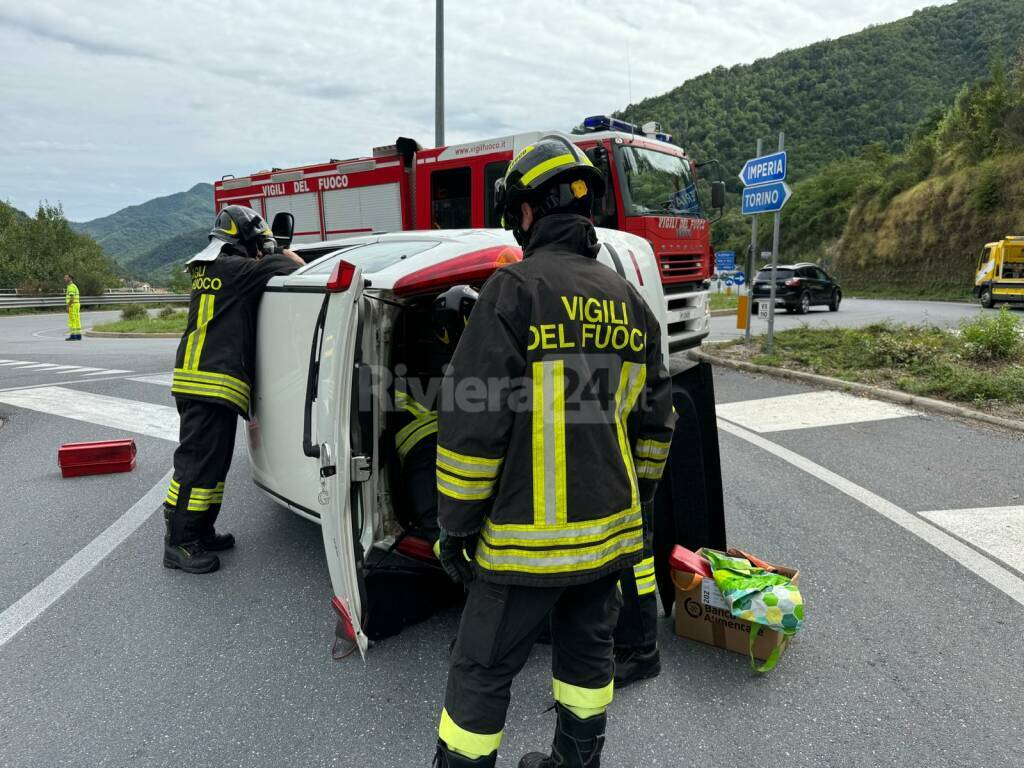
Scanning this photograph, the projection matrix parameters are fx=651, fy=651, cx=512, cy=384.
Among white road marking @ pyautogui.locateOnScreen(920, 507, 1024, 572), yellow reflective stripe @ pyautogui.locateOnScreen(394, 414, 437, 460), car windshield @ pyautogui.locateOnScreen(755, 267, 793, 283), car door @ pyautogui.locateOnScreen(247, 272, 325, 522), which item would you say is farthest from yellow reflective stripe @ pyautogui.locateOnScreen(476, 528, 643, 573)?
car windshield @ pyautogui.locateOnScreen(755, 267, 793, 283)

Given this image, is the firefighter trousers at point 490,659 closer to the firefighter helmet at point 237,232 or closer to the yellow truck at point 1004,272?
the firefighter helmet at point 237,232

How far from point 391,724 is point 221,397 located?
74.5 inches

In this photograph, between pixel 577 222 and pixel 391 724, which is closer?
pixel 577 222

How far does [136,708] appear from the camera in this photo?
2.42 metres

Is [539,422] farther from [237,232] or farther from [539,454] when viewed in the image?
[237,232]

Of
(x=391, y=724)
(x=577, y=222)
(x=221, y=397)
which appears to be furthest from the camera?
(x=221, y=397)

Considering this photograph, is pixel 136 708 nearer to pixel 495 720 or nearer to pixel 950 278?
pixel 495 720

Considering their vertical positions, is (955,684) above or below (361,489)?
below

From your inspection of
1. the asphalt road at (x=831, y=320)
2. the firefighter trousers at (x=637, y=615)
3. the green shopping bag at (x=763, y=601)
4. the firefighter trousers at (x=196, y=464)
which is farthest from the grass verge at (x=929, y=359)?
the firefighter trousers at (x=196, y=464)

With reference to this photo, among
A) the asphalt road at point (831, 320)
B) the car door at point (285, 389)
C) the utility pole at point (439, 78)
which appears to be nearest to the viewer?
the car door at point (285, 389)

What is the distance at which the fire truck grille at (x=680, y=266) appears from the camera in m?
8.48

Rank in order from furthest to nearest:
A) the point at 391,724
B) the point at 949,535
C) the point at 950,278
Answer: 1. the point at 950,278
2. the point at 949,535
3. the point at 391,724

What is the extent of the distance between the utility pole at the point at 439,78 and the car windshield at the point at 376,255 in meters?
8.29

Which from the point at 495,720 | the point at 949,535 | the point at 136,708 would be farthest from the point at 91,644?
the point at 949,535
